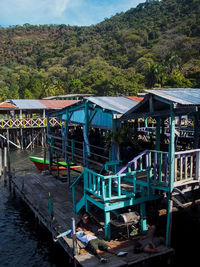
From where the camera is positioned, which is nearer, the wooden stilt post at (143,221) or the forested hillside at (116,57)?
the wooden stilt post at (143,221)

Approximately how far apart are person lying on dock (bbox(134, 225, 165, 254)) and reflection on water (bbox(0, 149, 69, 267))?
12.0ft

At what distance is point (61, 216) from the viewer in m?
12.0

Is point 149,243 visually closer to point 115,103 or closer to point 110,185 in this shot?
point 110,185

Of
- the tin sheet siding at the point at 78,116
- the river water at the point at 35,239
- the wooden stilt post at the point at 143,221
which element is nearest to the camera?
the wooden stilt post at the point at 143,221

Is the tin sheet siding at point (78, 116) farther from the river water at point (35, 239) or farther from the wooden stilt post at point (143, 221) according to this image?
the wooden stilt post at point (143, 221)

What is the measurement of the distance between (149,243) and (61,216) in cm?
476

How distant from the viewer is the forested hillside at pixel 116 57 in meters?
58.6

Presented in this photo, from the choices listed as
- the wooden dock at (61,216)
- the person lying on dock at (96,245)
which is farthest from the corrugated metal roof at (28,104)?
the person lying on dock at (96,245)

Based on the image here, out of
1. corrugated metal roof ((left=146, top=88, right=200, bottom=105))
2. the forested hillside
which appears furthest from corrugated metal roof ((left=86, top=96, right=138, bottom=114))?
the forested hillside

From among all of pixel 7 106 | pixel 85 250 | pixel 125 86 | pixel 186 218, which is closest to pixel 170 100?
pixel 186 218

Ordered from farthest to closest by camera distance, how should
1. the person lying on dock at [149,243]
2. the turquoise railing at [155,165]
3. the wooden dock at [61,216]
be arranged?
the turquoise railing at [155,165] < the person lying on dock at [149,243] < the wooden dock at [61,216]

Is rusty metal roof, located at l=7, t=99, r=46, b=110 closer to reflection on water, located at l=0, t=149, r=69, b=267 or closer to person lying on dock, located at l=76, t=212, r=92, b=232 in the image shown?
reflection on water, located at l=0, t=149, r=69, b=267

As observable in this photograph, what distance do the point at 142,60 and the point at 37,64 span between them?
58.2m

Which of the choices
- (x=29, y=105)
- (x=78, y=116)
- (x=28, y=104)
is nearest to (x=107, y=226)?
(x=78, y=116)
